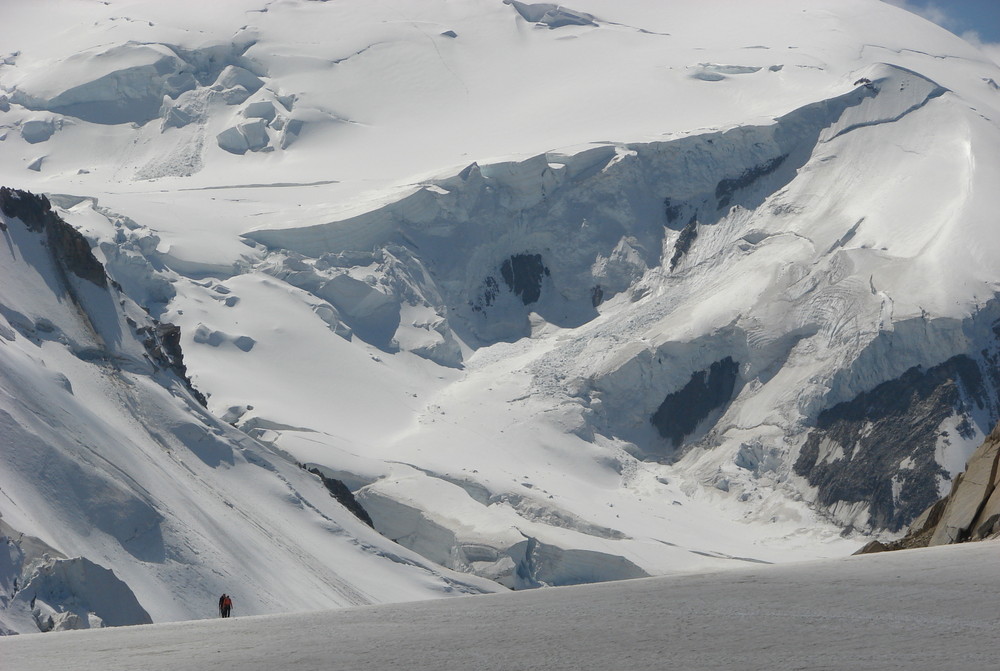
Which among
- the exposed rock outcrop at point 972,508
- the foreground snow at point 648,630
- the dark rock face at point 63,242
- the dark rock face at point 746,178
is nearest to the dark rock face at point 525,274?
the dark rock face at point 746,178

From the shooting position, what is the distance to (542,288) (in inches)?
3051

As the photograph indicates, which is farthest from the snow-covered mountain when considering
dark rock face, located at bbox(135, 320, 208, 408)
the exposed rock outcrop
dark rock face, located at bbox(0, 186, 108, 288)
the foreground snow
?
the foreground snow

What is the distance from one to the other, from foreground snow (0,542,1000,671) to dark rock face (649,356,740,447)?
54451 millimetres

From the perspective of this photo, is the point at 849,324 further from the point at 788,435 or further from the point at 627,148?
the point at 627,148

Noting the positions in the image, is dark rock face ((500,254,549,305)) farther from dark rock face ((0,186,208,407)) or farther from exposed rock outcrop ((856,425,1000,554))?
exposed rock outcrop ((856,425,1000,554))

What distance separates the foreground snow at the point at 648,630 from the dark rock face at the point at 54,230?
30.4 m

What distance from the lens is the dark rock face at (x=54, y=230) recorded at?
41.1m

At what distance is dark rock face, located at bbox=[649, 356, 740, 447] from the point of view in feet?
222

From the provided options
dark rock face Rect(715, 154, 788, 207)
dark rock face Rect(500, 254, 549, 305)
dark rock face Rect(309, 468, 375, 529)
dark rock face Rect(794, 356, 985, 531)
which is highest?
dark rock face Rect(715, 154, 788, 207)

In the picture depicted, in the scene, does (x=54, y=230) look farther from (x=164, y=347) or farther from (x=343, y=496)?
(x=343, y=496)

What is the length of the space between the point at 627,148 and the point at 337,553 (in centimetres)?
4219

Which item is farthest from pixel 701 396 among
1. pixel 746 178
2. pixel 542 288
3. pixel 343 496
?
pixel 343 496

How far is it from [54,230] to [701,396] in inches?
1409

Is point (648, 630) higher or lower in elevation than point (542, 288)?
higher
